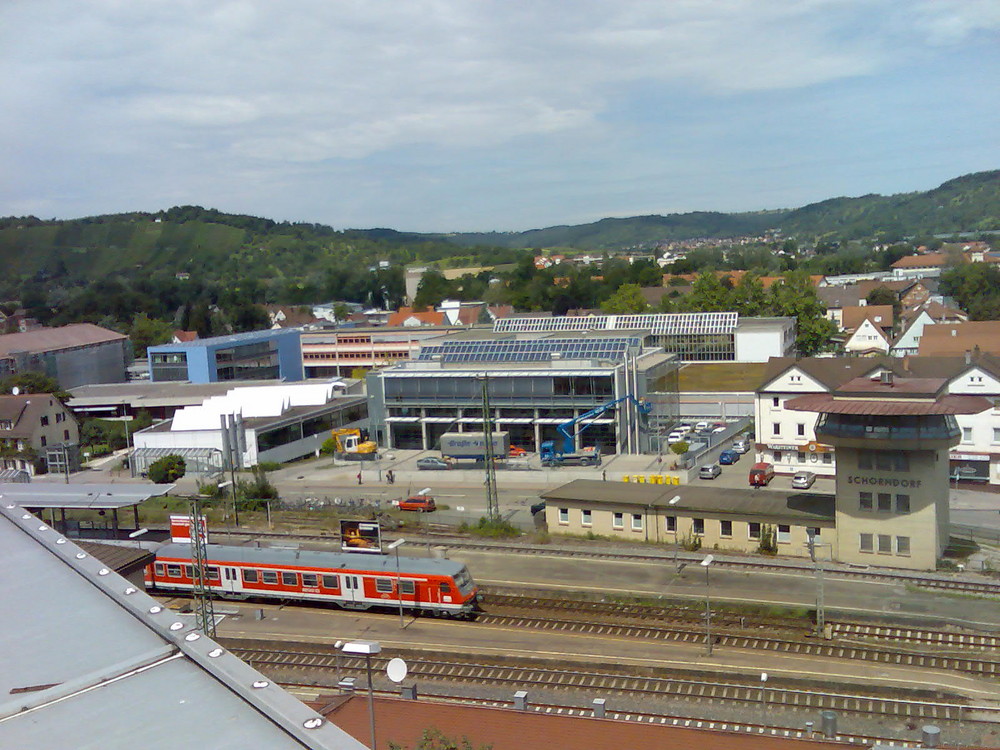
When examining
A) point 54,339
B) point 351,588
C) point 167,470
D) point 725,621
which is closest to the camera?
point 725,621

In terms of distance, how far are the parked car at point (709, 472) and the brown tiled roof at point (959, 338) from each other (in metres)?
20.4

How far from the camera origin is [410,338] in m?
81.4

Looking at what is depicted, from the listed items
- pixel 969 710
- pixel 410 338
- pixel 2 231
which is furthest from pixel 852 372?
pixel 2 231

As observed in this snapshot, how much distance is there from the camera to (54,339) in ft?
269

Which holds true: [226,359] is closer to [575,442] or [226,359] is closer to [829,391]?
[575,442]

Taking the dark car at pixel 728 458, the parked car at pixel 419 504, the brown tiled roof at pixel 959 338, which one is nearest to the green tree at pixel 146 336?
the parked car at pixel 419 504

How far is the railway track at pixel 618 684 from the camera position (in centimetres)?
1766

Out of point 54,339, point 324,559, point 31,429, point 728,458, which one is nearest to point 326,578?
point 324,559

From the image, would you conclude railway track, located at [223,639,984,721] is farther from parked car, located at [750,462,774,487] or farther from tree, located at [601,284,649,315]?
tree, located at [601,284,649,315]

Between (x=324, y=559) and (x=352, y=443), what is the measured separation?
24.8m

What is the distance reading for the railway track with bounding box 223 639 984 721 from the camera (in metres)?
17.7

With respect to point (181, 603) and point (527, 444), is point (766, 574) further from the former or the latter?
point (527, 444)

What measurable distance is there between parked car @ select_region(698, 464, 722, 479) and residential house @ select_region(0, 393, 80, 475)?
36866mm

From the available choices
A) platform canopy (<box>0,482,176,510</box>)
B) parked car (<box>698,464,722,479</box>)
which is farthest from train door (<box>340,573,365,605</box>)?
Result: parked car (<box>698,464,722,479</box>)
